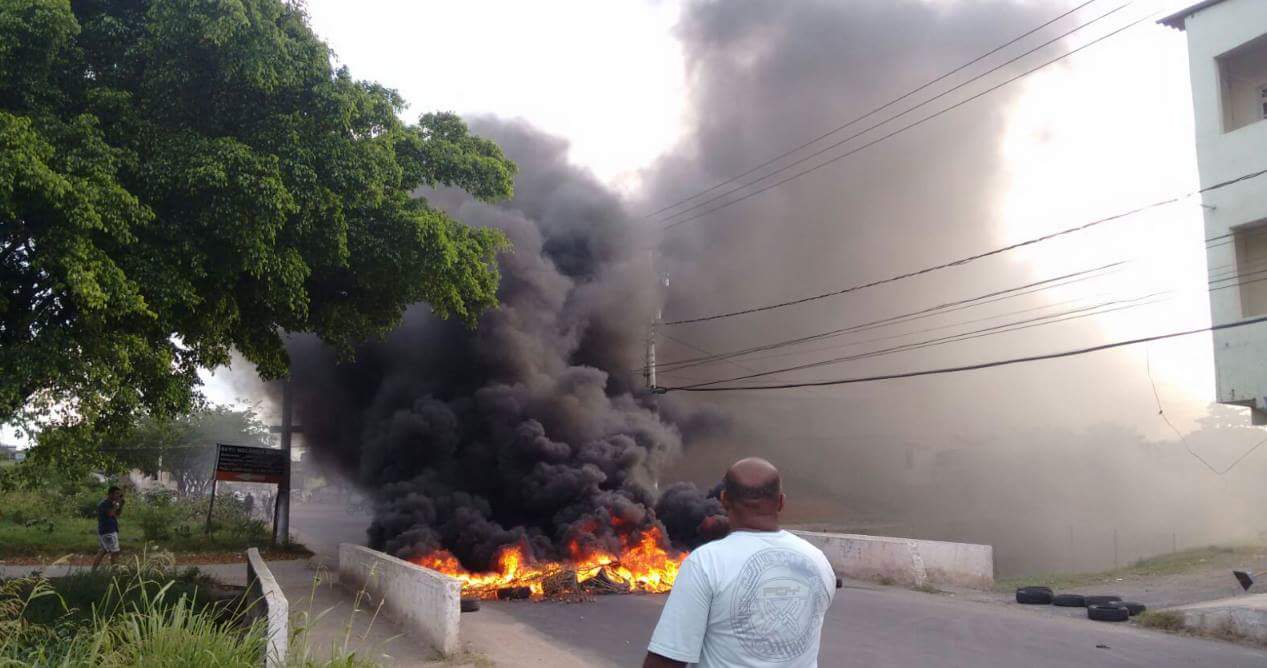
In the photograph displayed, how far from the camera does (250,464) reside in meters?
20.8

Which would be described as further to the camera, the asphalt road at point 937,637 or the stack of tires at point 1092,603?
the stack of tires at point 1092,603

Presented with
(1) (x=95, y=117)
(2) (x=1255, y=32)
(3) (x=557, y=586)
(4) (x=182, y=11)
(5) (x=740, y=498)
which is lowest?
(3) (x=557, y=586)

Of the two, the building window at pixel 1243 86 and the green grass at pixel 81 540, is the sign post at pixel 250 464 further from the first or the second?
the building window at pixel 1243 86

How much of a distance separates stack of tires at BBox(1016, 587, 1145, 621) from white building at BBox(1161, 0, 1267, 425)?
3988 mm

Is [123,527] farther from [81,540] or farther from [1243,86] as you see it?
[1243,86]

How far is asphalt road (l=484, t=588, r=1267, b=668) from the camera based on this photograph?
30.0 ft

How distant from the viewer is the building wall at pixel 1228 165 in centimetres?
1341

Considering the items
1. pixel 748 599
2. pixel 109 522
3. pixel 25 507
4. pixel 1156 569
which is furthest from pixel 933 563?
pixel 25 507

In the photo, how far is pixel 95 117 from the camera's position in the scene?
825cm

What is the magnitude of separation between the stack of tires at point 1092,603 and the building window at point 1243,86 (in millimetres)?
7792

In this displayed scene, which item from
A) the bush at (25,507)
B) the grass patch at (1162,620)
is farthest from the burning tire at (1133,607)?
the bush at (25,507)

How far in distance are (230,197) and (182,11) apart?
1850 millimetres

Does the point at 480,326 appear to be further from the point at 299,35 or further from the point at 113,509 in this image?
the point at 299,35

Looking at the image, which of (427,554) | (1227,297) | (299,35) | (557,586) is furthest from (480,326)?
(1227,297)
